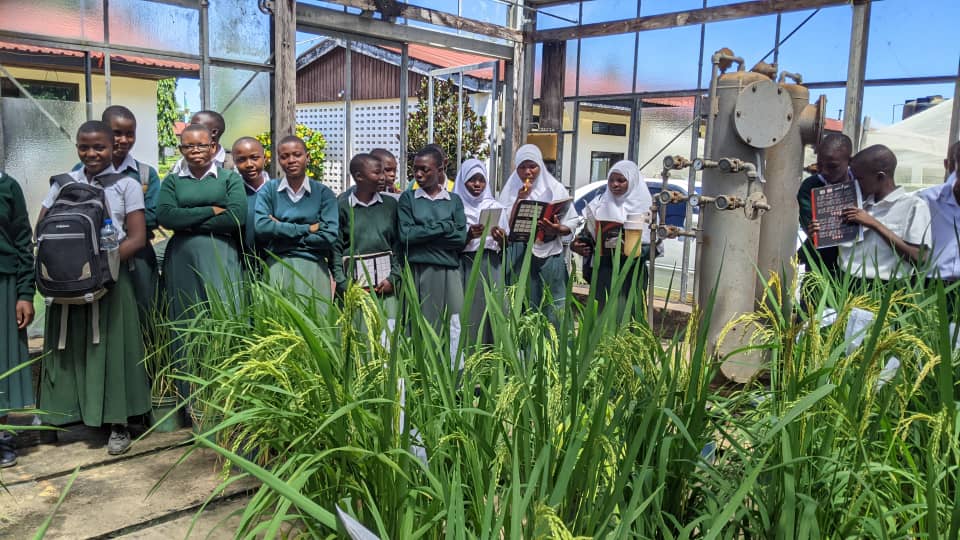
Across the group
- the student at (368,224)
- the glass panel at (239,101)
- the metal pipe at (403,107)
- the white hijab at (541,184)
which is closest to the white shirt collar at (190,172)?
the student at (368,224)

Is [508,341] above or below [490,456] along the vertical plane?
above

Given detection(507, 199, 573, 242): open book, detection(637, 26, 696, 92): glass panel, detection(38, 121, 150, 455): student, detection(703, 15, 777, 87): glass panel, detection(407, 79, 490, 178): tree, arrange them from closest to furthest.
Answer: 1. detection(38, 121, 150, 455): student
2. detection(507, 199, 573, 242): open book
3. detection(703, 15, 777, 87): glass panel
4. detection(637, 26, 696, 92): glass panel
5. detection(407, 79, 490, 178): tree

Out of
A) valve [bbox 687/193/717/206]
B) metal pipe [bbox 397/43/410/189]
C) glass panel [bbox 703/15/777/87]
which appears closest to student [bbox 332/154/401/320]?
valve [bbox 687/193/717/206]

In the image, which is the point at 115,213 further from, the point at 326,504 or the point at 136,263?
the point at 326,504

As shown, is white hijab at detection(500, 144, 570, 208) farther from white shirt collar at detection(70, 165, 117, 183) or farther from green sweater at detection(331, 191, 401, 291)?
white shirt collar at detection(70, 165, 117, 183)

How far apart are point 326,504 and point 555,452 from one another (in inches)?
20.2

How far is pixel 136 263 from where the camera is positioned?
393 cm

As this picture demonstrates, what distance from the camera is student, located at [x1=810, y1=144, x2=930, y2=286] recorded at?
12.0ft

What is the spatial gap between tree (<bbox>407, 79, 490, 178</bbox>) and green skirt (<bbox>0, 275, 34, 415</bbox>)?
626 centimetres

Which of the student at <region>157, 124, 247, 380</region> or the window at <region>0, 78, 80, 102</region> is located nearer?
the student at <region>157, 124, 247, 380</region>

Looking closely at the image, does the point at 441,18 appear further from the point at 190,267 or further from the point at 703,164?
the point at 703,164

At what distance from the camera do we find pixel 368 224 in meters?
4.36

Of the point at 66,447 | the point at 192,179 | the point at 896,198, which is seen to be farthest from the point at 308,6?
the point at 896,198

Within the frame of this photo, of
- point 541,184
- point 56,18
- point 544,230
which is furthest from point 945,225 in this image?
point 56,18
